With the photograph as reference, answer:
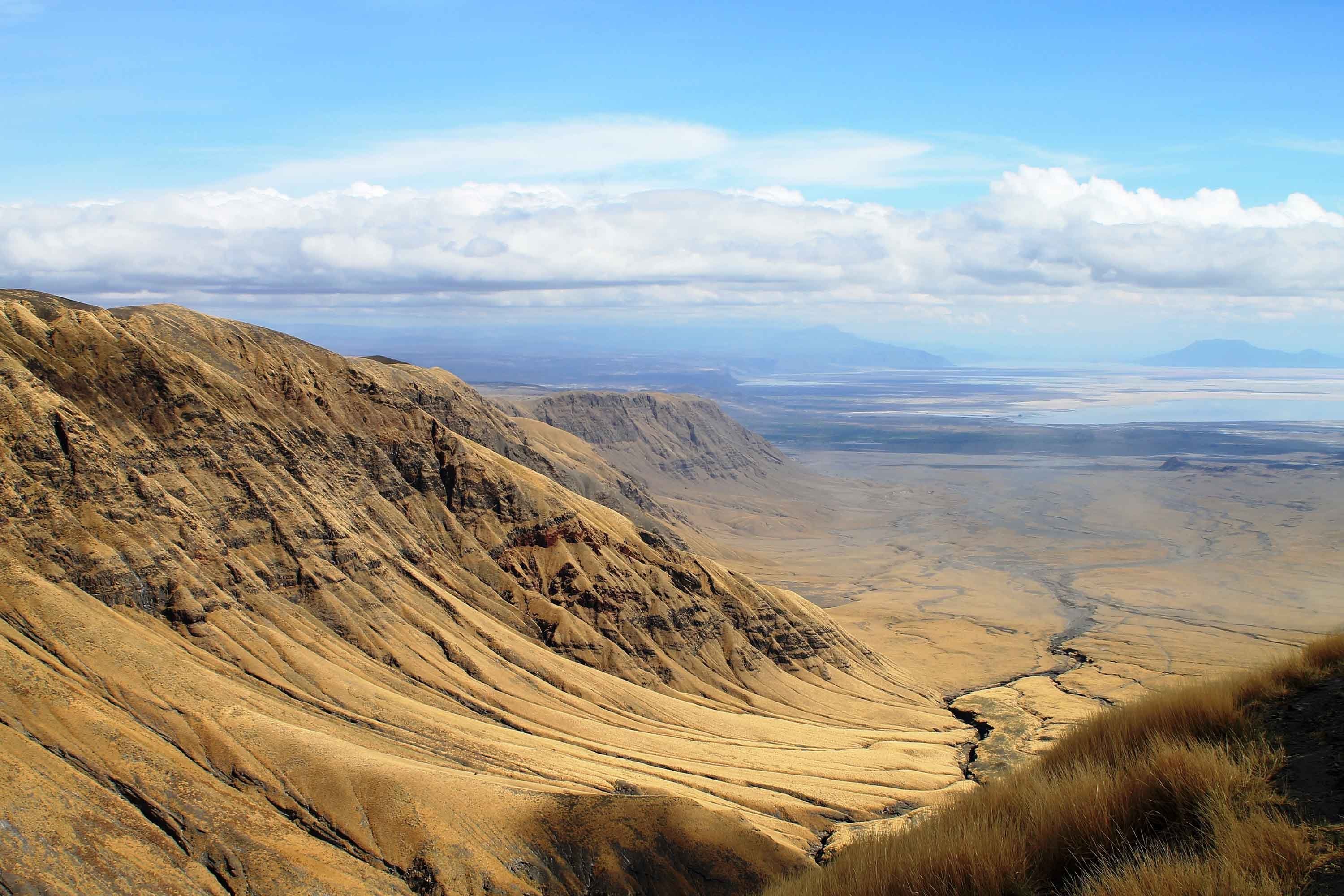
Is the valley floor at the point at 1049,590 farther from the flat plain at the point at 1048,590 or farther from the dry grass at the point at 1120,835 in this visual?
the dry grass at the point at 1120,835

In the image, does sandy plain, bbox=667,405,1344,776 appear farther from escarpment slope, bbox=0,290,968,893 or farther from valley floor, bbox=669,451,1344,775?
escarpment slope, bbox=0,290,968,893

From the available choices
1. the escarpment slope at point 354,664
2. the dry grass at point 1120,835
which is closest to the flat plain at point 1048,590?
the escarpment slope at point 354,664

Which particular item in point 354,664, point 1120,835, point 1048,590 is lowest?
point 1048,590

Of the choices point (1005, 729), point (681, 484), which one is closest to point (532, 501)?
point (1005, 729)

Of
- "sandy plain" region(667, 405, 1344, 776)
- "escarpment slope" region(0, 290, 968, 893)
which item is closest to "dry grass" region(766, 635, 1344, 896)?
"escarpment slope" region(0, 290, 968, 893)

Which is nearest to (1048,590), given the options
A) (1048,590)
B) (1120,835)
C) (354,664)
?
(1048,590)

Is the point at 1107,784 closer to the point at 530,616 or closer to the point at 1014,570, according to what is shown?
the point at 530,616

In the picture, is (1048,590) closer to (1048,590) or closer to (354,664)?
(1048,590)
